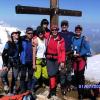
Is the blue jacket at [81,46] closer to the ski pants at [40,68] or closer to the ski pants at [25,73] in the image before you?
the ski pants at [40,68]

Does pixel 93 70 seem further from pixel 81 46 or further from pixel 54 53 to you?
pixel 54 53

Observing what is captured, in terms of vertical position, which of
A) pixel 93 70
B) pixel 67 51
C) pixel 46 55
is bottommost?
pixel 93 70

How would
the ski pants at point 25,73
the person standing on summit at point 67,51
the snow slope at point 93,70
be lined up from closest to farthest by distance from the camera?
the ski pants at point 25,73 → the person standing on summit at point 67,51 → the snow slope at point 93,70

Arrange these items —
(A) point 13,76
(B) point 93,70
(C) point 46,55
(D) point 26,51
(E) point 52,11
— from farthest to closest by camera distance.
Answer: (B) point 93,70 < (E) point 52,11 < (A) point 13,76 < (C) point 46,55 < (D) point 26,51

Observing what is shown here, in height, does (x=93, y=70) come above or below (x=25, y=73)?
below

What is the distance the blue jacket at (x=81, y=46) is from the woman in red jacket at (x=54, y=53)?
0.54 metres

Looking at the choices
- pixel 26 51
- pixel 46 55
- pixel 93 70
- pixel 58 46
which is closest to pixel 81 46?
pixel 58 46

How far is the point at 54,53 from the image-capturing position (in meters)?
11.1

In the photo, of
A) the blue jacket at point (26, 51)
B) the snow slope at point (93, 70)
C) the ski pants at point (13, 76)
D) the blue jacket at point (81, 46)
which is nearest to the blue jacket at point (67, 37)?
the blue jacket at point (81, 46)

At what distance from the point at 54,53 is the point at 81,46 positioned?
0.94 meters

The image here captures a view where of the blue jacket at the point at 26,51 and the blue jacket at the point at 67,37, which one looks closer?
the blue jacket at the point at 26,51

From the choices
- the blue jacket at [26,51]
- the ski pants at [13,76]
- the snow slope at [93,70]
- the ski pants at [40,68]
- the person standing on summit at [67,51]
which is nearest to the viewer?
the blue jacket at [26,51]

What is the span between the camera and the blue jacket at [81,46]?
1130 cm

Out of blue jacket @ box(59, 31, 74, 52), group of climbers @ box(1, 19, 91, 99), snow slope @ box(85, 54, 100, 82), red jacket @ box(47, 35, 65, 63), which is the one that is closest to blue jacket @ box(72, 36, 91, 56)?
group of climbers @ box(1, 19, 91, 99)
